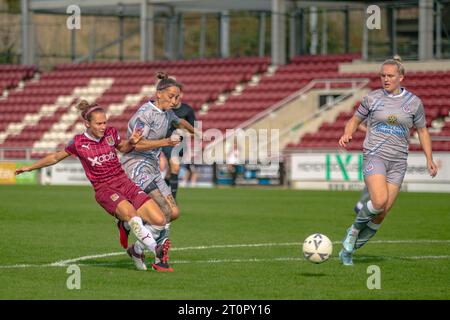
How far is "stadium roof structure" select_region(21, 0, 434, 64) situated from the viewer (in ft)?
137

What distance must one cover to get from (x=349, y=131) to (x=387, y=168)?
636mm

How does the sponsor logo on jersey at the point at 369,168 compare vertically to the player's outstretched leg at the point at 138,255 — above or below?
above

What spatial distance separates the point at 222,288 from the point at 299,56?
3471cm

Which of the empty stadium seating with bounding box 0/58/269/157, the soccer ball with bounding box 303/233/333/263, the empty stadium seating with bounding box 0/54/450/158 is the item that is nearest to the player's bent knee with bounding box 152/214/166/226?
the soccer ball with bounding box 303/233/333/263

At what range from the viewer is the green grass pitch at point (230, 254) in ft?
34.9

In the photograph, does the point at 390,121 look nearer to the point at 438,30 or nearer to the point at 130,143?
the point at 130,143

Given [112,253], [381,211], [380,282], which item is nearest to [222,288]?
[380,282]

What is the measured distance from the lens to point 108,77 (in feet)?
152

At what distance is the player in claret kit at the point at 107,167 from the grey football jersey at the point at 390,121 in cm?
269

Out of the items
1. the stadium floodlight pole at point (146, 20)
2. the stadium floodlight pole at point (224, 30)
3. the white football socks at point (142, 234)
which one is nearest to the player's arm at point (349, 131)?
the white football socks at point (142, 234)

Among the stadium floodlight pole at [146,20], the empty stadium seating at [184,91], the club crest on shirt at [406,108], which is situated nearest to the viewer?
the club crest on shirt at [406,108]

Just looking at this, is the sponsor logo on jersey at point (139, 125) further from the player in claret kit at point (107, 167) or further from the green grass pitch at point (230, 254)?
the green grass pitch at point (230, 254)

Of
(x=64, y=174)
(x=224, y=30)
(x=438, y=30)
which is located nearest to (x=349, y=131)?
(x=64, y=174)
